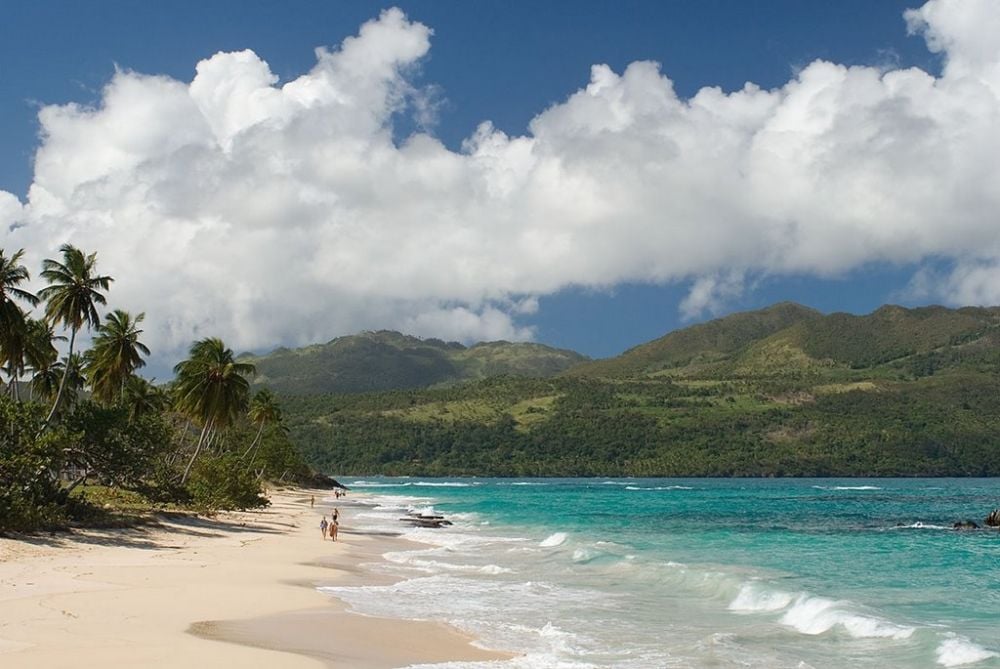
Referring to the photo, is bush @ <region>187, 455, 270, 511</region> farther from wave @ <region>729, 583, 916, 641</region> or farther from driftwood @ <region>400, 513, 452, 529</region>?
wave @ <region>729, 583, 916, 641</region>

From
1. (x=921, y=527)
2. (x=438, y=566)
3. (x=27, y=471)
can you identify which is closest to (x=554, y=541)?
(x=438, y=566)

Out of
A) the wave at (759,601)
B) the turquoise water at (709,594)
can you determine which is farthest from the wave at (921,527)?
the wave at (759,601)

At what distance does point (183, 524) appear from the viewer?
42.5 meters

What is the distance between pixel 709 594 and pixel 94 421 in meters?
25.9

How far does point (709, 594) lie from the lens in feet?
87.7

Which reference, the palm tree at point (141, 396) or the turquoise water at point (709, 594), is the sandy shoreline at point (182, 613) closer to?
the turquoise water at point (709, 594)

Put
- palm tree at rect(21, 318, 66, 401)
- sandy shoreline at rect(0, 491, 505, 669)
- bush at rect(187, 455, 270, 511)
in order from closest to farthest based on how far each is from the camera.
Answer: sandy shoreline at rect(0, 491, 505, 669), palm tree at rect(21, 318, 66, 401), bush at rect(187, 455, 270, 511)

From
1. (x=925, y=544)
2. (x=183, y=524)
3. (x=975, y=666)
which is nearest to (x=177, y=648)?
(x=975, y=666)

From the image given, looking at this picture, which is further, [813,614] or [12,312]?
[12,312]

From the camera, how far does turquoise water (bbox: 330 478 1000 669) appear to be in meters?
17.8

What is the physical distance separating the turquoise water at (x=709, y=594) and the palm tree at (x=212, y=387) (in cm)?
1705

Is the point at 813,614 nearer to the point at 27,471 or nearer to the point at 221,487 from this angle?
the point at 27,471

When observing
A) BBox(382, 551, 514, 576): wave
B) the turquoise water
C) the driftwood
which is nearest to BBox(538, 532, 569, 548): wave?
the turquoise water

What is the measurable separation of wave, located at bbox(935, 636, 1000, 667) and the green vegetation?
28.0m
